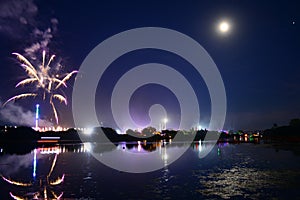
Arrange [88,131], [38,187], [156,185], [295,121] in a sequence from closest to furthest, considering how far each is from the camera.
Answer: [38,187] → [156,185] → [88,131] → [295,121]

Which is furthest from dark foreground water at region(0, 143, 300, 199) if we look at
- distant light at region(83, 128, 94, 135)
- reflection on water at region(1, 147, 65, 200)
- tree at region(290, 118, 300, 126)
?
tree at region(290, 118, 300, 126)

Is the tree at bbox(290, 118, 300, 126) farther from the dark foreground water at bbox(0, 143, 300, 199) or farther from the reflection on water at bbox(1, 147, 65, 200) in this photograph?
the reflection on water at bbox(1, 147, 65, 200)

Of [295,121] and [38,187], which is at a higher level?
[295,121]

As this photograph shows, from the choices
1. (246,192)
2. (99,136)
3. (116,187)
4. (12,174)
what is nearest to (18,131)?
(99,136)

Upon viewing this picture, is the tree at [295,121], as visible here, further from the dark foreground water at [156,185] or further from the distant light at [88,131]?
the dark foreground water at [156,185]

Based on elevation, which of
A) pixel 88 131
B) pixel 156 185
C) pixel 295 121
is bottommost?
pixel 156 185

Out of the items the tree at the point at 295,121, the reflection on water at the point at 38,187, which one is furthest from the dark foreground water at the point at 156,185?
the tree at the point at 295,121

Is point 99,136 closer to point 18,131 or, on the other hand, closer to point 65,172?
point 18,131

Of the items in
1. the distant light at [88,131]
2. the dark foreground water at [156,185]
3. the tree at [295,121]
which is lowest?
the dark foreground water at [156,185]

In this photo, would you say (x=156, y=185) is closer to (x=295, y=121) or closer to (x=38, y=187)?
(x=38, y=187)

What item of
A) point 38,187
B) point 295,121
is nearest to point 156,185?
point 38,187

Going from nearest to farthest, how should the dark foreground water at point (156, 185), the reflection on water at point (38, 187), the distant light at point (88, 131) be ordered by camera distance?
the reflection on water at point (38, 187) < the dark foreground water at point (156, 185) < the distant light at point (88, 131)

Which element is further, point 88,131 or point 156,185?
point 88,131

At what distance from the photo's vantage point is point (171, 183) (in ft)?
55.5
